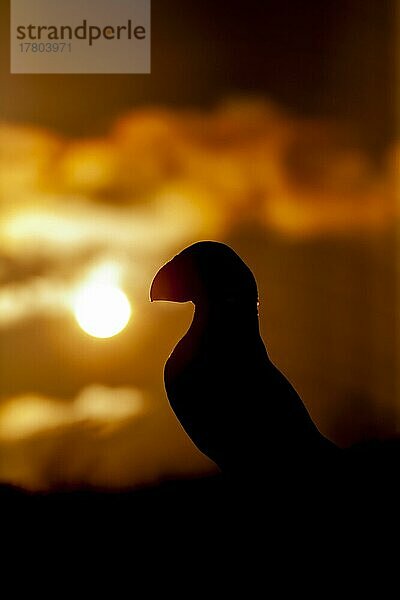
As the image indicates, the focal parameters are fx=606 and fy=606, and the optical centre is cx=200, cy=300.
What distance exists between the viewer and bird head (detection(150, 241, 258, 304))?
0.83m

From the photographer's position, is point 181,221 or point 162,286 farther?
point 181,221

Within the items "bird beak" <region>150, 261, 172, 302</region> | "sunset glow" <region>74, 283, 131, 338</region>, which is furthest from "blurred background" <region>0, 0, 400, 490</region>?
"bird beak" <region>150, 261, 172, 302</region>

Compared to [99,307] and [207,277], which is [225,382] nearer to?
[207,277]

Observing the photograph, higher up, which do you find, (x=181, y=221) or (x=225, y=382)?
(x=181, y=221)

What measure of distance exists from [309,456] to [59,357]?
44cm

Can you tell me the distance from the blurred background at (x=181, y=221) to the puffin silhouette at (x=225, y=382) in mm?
169

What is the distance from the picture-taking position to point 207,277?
833mm

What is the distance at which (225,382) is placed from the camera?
0.83m

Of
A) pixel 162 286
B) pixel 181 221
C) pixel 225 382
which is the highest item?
pixel 181 221

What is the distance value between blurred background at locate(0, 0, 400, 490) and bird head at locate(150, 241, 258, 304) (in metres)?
0.16

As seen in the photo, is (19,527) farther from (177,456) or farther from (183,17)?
(183,17)

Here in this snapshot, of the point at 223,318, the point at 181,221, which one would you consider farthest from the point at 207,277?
the point at 181,221

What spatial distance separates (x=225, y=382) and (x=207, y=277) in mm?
146

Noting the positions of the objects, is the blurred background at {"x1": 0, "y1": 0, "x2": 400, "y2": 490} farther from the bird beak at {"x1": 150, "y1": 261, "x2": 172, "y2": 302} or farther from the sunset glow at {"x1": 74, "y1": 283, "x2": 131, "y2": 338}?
the bird beak at {"x1": 150, "y1": 261, "x2": 172, "y2": 302}
